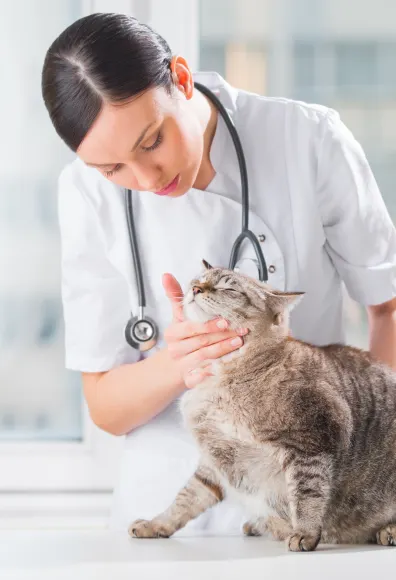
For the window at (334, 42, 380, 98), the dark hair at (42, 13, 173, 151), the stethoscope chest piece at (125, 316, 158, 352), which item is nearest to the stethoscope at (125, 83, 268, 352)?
the stethoscope chest piece at (125, 316, 158, 352)

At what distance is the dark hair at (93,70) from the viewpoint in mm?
997

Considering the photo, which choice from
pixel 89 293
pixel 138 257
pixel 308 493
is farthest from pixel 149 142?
pixel 308 493

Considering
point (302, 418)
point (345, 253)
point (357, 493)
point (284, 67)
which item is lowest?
point (357, 493)

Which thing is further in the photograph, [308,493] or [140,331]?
[140,331]

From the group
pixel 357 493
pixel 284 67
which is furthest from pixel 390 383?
pixel 284 67

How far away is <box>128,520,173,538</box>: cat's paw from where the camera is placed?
108 cm

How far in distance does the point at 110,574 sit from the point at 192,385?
354mm

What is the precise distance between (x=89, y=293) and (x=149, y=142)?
1.13 ft

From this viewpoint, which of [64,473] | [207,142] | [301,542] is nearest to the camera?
[301,542]

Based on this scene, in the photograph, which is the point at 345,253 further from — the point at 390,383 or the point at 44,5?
the point at 44,5

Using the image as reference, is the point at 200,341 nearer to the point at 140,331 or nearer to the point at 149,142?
the point at 140,331

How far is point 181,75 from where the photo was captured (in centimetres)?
111

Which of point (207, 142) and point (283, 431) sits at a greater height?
point (207, 142)

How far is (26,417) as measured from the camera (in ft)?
6.05
